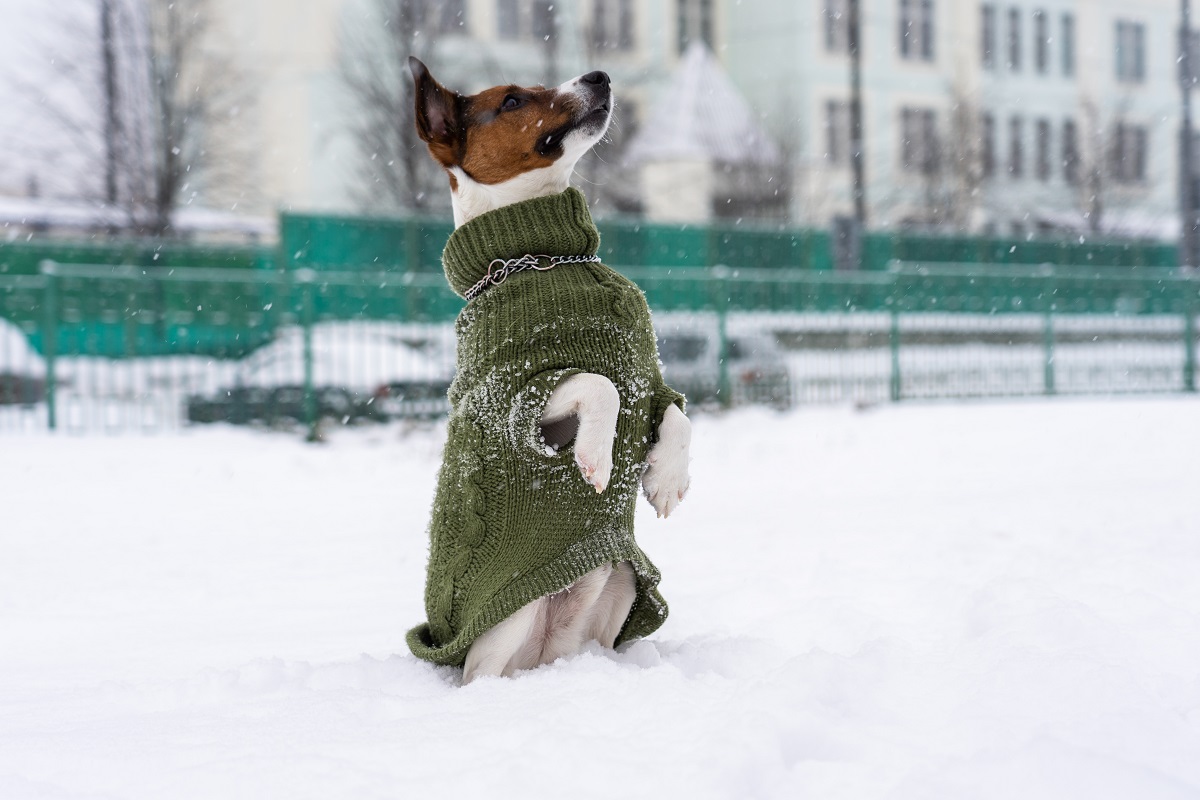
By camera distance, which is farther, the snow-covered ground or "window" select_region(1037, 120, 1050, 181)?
"window" select_region(1037, 120, 1050, 181)

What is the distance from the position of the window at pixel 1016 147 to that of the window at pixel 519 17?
1485 centimetres

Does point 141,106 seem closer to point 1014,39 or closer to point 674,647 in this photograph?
point 674,647

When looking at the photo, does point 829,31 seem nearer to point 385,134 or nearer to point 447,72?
point 447,72

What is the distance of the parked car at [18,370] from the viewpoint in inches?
→ 395

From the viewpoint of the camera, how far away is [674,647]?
3295 millimetres

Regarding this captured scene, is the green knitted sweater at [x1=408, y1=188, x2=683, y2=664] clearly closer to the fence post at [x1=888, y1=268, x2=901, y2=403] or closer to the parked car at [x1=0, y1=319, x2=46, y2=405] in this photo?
the parked car at [x1=0, y1=319, x2=46, y2=405]

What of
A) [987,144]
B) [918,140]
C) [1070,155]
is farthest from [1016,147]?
[918,140]

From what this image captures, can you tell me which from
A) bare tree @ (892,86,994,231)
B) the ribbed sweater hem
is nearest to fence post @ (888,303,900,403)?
the ribbed sweater hem

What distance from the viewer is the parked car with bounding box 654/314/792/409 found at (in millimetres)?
10742

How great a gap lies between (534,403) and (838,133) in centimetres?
2772

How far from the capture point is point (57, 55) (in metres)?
19.3

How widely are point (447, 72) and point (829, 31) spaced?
1187 cm

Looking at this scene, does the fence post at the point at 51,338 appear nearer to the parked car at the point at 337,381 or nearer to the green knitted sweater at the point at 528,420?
the parked car at the point at 337,381

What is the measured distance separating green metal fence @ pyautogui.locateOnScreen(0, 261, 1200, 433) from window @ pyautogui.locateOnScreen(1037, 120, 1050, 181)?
2118cm
